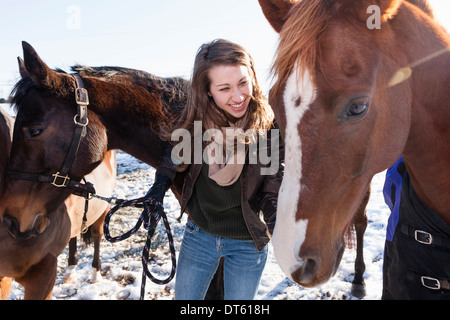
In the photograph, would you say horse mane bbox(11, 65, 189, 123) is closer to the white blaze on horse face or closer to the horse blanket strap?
the white blaze on horse face

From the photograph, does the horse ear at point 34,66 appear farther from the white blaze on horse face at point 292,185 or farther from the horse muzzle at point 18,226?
the white blaze on horse face at point 292,185

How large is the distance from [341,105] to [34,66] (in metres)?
2.09

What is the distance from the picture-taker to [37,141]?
2.01m

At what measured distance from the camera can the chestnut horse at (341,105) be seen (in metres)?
1.06

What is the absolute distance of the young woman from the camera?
6.06 ft

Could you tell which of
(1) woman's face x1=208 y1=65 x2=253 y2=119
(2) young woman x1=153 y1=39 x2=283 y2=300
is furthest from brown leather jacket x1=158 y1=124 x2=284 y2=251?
(1) woman's face x1=208 y1=65 x2=253 y2=119

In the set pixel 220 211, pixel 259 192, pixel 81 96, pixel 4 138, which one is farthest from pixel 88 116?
pixel 259 192

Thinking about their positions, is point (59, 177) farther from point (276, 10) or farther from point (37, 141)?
point (276, 10)

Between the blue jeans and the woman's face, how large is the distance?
2.99ft

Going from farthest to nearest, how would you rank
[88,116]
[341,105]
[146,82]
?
1. [146,82]
2. [88,116]
3. [341,105]

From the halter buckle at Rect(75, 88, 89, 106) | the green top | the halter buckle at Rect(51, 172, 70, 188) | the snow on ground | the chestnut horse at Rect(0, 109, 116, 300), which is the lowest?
the snow on ground

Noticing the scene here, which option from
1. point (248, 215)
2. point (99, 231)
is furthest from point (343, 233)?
point (99, 231)

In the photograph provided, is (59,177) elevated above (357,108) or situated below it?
below

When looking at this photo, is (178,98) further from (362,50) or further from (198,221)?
(362,50)
